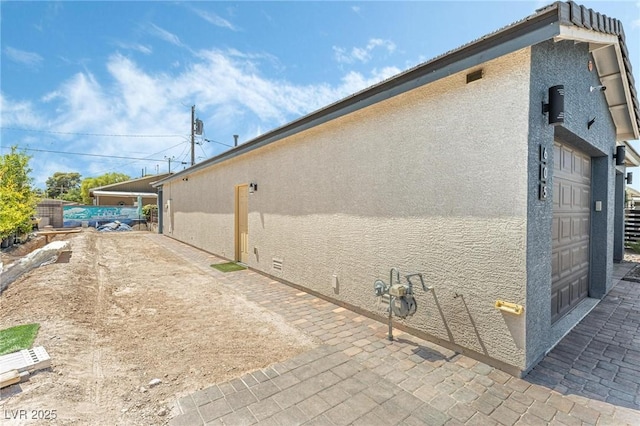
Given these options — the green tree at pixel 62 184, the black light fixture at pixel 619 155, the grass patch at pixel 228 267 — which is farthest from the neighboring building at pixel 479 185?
the green tree at pixel 62 184

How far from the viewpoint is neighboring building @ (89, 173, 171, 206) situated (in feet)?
99.0

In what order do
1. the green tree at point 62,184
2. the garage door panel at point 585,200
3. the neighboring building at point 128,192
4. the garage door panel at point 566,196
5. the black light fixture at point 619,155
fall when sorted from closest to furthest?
the garage door panel at point 566,196 → the garage door panel at point 585,200 → the black light fixture at point 619,155 → the neighboring building at point 128,192 → the green tree at point 62,184

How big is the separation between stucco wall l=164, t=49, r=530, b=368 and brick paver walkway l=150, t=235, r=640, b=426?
40 centimetres

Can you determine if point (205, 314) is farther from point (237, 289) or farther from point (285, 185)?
point (285, 185)

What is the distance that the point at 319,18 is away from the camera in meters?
A: 7.77

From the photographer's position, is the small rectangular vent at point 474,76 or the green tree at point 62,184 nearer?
the small rectangular vent at point 474,76

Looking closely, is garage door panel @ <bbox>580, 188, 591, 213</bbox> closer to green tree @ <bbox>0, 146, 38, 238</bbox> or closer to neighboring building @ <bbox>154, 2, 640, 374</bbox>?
neighboring building @ <bbox>154, 2, 640, 374</bbox>

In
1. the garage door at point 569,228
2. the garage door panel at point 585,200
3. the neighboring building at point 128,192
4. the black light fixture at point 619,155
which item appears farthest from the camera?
the neighboring building at point 128,192

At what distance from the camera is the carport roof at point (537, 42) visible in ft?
8.54

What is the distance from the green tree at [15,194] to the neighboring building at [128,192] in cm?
1532

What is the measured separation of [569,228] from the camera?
448 centimetres

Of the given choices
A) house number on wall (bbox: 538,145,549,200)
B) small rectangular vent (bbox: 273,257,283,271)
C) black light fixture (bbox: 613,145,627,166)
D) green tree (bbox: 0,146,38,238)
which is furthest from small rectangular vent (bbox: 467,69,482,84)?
green tree (bbox: 0,146,38,238)

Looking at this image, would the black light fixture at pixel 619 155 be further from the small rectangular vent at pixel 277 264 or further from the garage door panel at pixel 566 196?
the small rectangular vent at pixel 277 264

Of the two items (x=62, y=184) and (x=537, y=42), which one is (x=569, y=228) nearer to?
(x=537, y=42)
